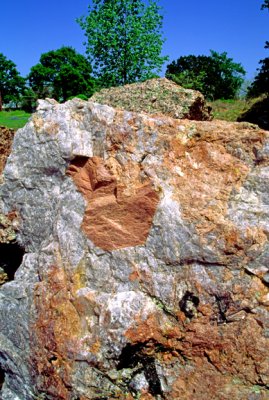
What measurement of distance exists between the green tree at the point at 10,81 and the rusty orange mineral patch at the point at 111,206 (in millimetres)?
71391

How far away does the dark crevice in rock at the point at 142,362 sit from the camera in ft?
10.3

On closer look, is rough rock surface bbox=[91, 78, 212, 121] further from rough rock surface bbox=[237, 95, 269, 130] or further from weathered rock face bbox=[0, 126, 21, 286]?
rough rock surface bbox=[237, 95, 269, 130]

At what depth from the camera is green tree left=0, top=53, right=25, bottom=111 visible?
236ft

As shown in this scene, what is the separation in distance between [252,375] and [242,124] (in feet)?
6.62

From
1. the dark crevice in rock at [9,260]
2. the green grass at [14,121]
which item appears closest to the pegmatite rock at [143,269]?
the dark crevice in rock at [9,260]

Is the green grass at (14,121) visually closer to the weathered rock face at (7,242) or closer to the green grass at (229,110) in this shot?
the green grass at (229,110)

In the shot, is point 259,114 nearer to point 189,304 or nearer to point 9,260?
point 9,260

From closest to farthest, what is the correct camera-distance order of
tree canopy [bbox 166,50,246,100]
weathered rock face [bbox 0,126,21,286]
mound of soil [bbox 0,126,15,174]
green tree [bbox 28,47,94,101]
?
weathered rock face [bbox 0,126,21,286] → mound of soil [bbox 0,126,15,174] → tree canopy [bbox 166,50,246,100] → green tree [bbox 28,47,94,101]

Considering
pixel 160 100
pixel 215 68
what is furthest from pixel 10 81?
pixel 160 100

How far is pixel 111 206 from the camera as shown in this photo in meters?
3.42

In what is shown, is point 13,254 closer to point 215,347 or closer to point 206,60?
point 215,347

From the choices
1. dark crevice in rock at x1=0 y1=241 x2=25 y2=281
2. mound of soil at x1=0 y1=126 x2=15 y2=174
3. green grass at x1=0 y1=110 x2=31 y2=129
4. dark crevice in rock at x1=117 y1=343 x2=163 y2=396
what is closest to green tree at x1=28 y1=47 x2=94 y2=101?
green grass at x1=0 y1=110 x2=31 y2=129

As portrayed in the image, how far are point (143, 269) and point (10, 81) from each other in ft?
248

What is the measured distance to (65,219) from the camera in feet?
11.5
